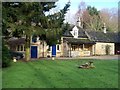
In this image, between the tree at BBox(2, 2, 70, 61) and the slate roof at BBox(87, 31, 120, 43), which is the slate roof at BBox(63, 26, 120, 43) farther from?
the tree at BBox(2, 2, 70, 61)

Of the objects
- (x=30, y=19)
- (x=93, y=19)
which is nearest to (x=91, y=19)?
(x=93, y=19)

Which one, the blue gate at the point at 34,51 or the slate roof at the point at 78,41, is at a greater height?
the slate roof at the point at 78,41

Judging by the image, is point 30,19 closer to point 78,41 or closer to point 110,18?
point 78,41

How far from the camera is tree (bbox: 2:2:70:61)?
107 ft

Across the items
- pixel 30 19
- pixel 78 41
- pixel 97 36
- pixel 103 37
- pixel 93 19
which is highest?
pixel 93 19

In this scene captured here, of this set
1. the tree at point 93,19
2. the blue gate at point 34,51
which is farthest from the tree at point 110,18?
the blue gate at point 34,51

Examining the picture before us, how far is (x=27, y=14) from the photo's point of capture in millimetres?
33500

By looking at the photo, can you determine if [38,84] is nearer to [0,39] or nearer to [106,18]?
[0,39]

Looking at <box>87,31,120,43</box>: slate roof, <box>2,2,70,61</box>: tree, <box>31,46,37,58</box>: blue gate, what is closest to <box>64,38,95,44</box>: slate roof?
<box>87,31,120,43</box>: slate roof

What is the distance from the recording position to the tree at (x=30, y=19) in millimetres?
32688

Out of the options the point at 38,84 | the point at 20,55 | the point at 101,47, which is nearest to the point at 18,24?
the point at 20,55

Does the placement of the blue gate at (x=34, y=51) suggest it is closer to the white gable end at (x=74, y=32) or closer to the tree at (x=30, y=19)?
the white gable end at (x=74, y=32)

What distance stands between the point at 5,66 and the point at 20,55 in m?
18.8

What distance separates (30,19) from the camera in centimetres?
3381
